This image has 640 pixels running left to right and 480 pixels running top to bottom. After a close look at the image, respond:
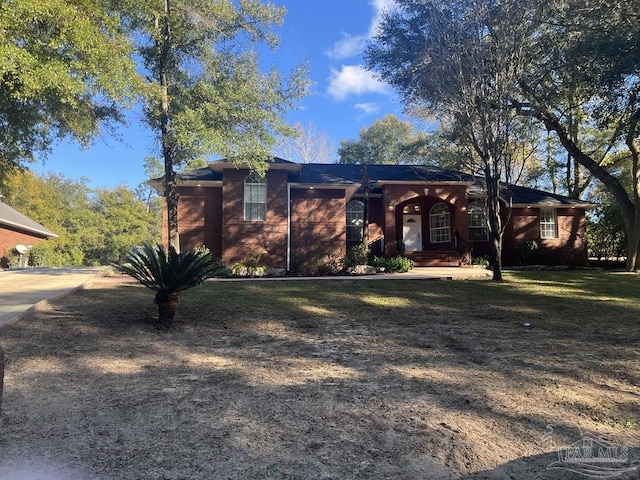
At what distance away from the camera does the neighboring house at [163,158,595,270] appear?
17.4 metres

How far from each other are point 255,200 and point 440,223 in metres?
9.08

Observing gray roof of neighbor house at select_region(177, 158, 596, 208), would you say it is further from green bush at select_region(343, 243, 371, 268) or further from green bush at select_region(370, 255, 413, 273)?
green bush at select_region(370, 255, 413, 273)

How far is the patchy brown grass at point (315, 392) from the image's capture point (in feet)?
9.14

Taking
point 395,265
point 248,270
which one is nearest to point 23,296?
point 248,270

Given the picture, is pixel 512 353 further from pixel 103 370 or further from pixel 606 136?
pixel 606 136

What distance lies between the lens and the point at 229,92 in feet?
42.0

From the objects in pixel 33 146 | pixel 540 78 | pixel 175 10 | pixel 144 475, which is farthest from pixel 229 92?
pixel 144 475

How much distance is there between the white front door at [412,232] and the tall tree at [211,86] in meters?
9.75

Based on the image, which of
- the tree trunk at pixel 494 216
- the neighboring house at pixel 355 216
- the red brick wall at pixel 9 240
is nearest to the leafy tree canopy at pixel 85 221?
the red brick wall at pixel 9 240

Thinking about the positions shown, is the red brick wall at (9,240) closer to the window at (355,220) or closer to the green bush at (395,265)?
the window at (355,220)

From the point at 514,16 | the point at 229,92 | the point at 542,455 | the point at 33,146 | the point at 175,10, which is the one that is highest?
the point at 175,10

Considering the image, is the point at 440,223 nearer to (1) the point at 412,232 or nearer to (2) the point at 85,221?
(1) the point at 412,232

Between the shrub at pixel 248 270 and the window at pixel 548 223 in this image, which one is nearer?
the shrub at pixel 248 270

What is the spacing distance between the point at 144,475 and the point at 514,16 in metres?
12.5
